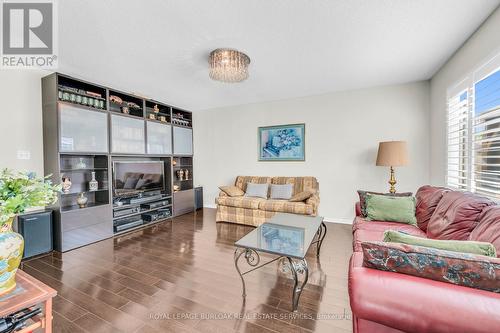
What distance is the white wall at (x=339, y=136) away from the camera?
3.62m

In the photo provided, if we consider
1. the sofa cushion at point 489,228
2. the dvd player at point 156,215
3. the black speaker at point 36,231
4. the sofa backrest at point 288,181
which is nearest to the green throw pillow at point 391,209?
the sofa cushion at point 489,228

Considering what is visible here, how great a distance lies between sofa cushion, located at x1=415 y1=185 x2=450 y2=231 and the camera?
89.7 inches

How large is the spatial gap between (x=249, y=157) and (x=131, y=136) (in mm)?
2334

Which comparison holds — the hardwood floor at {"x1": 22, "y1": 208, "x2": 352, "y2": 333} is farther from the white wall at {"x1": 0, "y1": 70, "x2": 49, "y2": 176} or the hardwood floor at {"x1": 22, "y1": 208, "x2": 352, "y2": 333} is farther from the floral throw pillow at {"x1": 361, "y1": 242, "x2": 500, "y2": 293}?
the white wall at {"x1": 0, "y1": 70, "x2": 49, "y2": 176}

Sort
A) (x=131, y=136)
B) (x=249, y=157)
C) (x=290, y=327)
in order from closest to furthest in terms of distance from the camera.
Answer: (x=290, y=327), (x=131, y=136), (x=249, y=157)

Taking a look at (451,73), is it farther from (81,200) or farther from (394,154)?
(81,200)

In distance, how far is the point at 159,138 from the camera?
439cm

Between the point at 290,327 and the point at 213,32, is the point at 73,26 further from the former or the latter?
the point at 290,327

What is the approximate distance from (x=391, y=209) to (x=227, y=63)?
2.50m

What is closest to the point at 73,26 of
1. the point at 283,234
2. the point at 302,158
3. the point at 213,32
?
the point at 213,32

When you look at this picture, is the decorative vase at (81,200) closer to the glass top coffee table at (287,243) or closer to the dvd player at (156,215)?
the dvd player at (156,215)

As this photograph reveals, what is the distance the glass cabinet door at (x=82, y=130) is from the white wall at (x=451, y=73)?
4620 mm

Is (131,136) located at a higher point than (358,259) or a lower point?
higher

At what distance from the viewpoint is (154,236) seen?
136 inches
